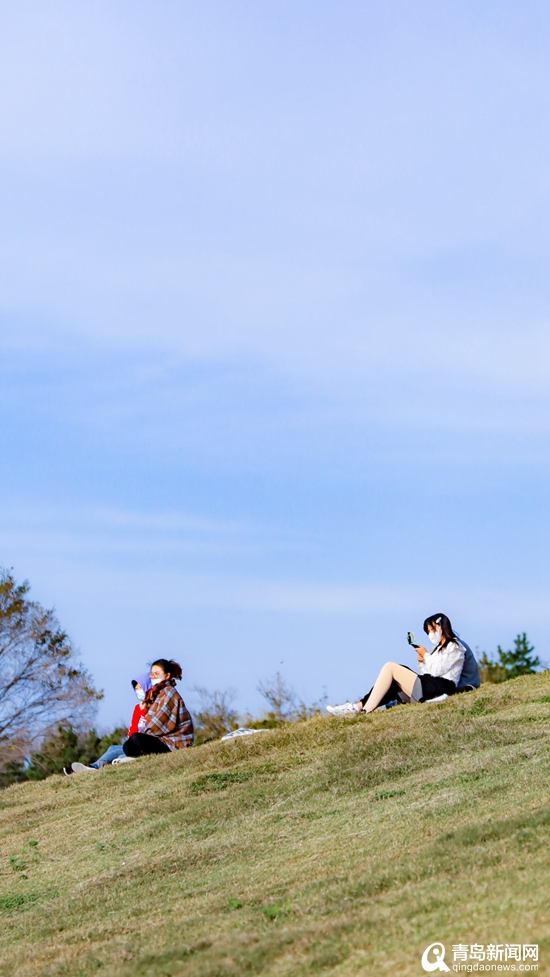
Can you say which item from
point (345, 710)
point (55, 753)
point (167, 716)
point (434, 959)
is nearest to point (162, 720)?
point (167, 716)

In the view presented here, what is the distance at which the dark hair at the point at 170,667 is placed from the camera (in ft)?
38.6

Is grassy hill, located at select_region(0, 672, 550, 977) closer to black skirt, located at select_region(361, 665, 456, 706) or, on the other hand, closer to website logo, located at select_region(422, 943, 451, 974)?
website logo, located at select_region(422, 943, 451, 974)

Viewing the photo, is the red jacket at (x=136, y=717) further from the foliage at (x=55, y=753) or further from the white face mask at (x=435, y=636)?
the foliage at (x=55, y=753)

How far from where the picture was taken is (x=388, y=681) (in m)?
10.7

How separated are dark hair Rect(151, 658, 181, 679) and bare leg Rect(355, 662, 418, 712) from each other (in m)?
2.45

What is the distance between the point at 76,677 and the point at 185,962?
23.1m

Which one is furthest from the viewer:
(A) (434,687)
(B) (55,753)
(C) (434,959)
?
(B) (55,753)

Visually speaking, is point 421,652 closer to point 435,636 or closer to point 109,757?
point 435,636

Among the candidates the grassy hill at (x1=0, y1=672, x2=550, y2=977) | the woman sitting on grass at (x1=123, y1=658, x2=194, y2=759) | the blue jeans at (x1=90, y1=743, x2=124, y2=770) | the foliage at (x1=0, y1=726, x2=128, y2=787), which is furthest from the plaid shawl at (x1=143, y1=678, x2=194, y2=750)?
the foliage at (x1=0, y1=726, x2=128, y2=787)

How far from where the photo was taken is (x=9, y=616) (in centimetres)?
2631

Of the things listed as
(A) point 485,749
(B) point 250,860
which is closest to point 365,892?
(B) point 250,860

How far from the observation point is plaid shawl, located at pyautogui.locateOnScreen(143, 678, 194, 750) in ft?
38.1

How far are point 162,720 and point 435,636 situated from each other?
3.44 meters

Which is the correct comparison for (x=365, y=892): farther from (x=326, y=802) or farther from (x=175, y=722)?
(x=175, y=722)
